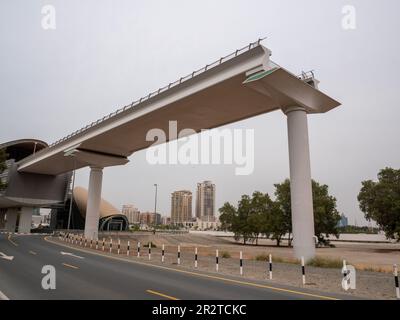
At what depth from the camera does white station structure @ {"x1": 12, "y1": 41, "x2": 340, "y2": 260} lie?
20.7 m

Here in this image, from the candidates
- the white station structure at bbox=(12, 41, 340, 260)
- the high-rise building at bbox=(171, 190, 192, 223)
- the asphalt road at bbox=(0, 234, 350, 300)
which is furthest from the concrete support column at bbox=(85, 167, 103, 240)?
the high-rise building at bbox=(171, 190, 192, 223)

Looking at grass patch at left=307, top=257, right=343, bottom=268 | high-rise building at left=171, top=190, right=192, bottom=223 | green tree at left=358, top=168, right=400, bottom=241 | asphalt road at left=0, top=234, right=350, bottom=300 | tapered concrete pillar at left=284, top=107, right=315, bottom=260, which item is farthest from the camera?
high-rise building at left=171, top=190, right=192, bottom=223

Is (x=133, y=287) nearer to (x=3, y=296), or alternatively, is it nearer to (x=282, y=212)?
(x=3, y=296)

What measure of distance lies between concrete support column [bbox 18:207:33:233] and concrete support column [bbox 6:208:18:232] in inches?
198

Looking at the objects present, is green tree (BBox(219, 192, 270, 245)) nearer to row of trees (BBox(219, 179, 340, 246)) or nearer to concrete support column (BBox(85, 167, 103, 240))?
row of trees (BBox(219, 179, 340, 246))

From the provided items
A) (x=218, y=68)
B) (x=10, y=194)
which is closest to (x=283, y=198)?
(x=218, y=68)

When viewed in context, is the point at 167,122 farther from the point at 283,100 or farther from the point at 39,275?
the point at 39,275

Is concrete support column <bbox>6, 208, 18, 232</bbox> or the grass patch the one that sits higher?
concrete support column <bbox>6, 208, 18, 232</bbox>

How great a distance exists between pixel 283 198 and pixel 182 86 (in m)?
41.4

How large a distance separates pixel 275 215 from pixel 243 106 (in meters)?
39.2

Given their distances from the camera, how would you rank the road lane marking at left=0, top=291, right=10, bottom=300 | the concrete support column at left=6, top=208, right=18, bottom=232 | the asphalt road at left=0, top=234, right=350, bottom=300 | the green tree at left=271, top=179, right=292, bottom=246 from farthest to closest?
the concrete support column at left=6, top=208, right=18, bottom=232
the green tree at left=271, top=179, right=292, bottom=246
the asphalt road at left=0, top=234, right=350, bottom=300
the road lane marking at left=0, top=291, right=10, bottom=300

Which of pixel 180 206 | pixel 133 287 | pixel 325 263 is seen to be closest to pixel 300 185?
pixel 325 263

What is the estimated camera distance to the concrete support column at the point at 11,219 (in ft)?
226
